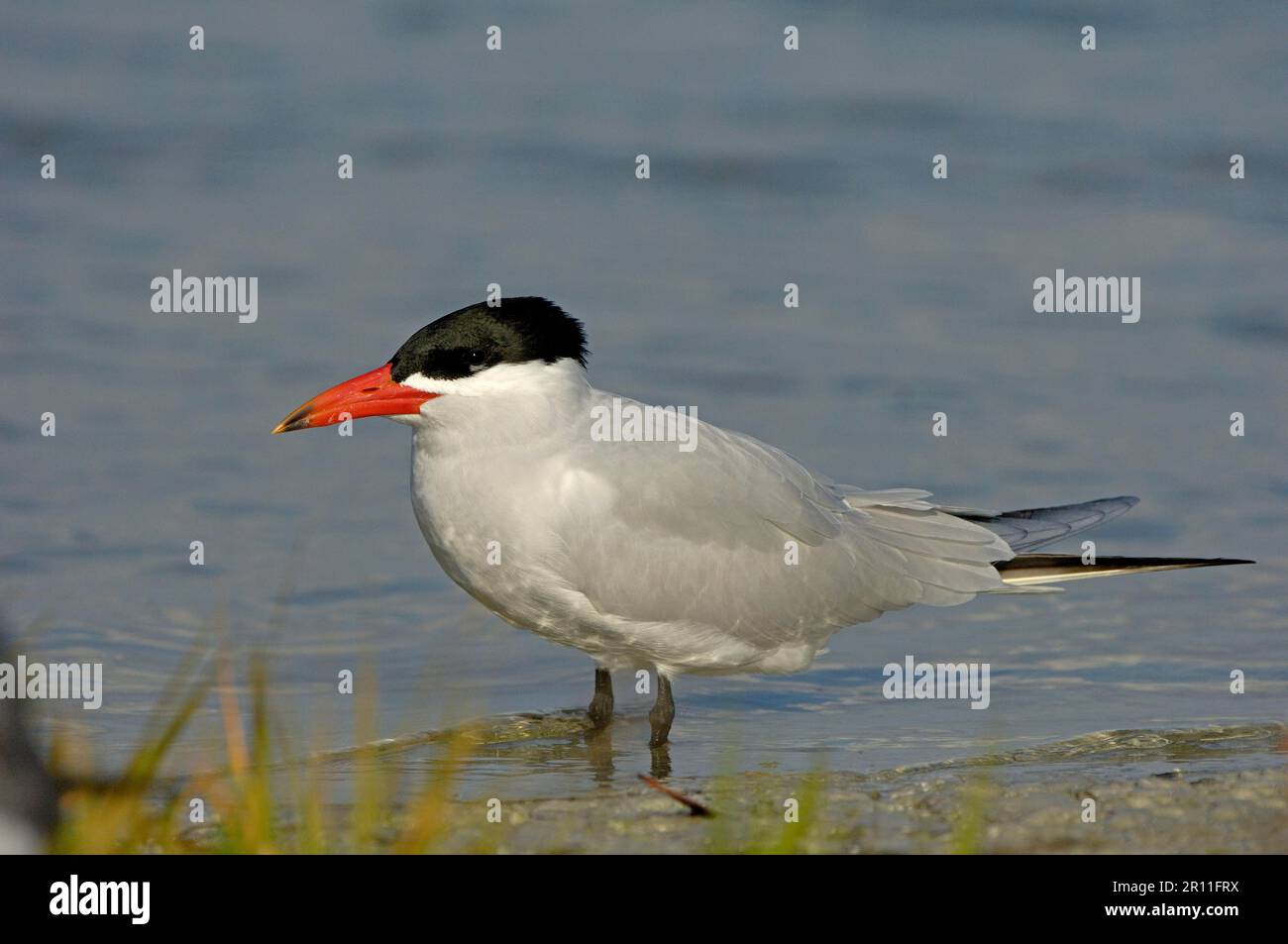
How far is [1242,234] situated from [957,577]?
6.37 meters

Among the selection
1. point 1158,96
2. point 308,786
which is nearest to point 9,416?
point 308,786

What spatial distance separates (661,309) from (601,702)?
171 inches

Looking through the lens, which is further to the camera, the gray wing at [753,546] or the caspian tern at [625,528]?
the gray wing at [753,546]

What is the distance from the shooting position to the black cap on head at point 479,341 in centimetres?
548

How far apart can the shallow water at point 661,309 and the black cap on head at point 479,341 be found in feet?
3.71

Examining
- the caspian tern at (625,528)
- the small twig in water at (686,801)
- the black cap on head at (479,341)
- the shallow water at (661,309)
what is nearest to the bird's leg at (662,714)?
the caspian tern at (625,528)

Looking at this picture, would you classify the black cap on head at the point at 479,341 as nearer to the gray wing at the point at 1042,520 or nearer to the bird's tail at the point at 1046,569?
the gray wing at the point at 1042,520

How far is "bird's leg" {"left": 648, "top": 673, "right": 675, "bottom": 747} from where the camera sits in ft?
19.9

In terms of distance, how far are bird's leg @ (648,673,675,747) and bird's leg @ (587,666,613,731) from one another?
0.20 metres

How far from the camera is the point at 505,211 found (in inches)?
453

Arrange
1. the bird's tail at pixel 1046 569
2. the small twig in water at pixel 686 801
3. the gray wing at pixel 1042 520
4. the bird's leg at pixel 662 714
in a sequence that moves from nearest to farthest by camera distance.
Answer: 1. the small twig in water at pixel 686 801
2. the bird's leg at pixel 662 714
3. the bird's tail at pixel 1046 569
4. the gray wing at pixel 1042 520

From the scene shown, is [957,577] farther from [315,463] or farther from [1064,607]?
[315,463]

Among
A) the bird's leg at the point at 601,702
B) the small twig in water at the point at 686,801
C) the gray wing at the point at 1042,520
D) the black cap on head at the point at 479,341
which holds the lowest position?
the small twig in water at the point at 686,801
